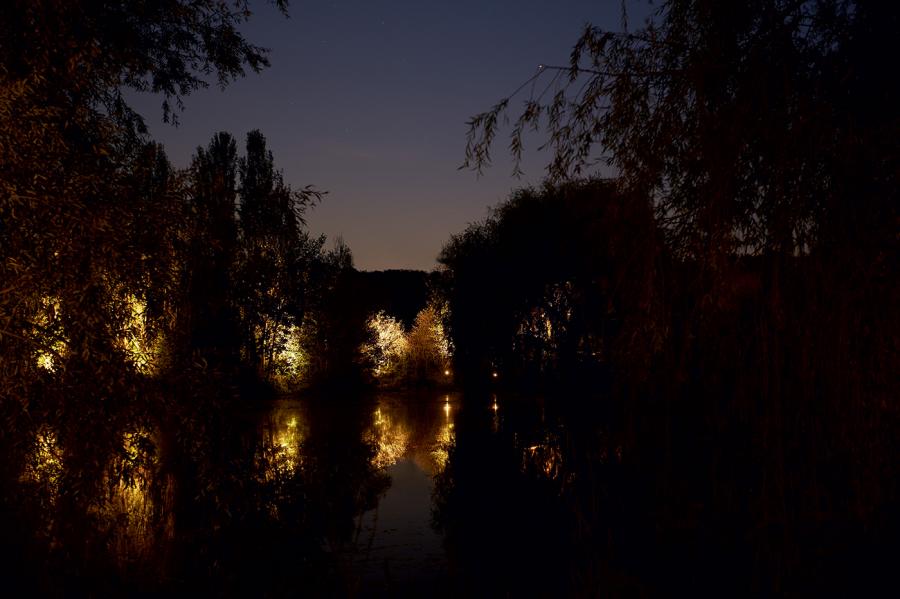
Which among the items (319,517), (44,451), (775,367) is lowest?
(319,517)

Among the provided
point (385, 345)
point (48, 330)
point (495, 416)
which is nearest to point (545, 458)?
point (495, 416)

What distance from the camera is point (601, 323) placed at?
25.9 ft

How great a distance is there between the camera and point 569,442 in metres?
17.4

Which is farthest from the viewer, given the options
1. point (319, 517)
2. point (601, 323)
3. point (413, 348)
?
point (413, 348)

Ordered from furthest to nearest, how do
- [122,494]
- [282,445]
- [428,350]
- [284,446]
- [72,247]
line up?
[428,350]
[282,445]
[284,446]
[122,494]
[72,247]

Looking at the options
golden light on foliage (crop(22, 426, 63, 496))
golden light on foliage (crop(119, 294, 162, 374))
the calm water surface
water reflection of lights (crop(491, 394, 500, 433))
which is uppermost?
golden light on foliage (crop(119, 294, 162, 374))

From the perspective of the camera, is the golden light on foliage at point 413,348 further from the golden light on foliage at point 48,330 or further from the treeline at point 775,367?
the golden light on foliage at point 48,330

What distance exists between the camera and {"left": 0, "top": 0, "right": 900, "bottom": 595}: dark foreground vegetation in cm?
393

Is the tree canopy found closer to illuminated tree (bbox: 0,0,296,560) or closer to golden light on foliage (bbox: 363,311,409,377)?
illuminated tree (bbox: 0,0,296,560)

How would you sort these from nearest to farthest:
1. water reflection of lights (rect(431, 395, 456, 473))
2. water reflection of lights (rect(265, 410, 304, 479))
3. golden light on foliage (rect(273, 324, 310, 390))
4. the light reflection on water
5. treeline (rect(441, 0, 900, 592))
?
1. treeline (rect(441, 0, 900, 592))
2. the light reflection on water
3. water reflection of lights (rect(265, 410, 304, 479))
4. water reflection of lights (rect(431, 395, 456, 473))
5. golden light on foliage (rect(273, 324, 310, 390))

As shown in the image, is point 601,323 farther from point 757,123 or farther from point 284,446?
point 284,446

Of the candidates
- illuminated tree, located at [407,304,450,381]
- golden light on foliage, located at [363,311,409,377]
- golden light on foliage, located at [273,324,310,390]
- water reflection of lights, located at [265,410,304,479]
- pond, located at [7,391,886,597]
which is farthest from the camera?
illuminated tree, located at [407,304,450,381]

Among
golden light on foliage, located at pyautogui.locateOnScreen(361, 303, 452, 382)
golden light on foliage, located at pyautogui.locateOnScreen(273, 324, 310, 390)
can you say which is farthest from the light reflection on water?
golden light on foliage, located at pyautogui.locateOnScreen(361, 303, 452, 382)

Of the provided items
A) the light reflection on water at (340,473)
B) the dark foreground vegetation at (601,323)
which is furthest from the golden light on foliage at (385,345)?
the dark foreground vegetation at (601,323)
